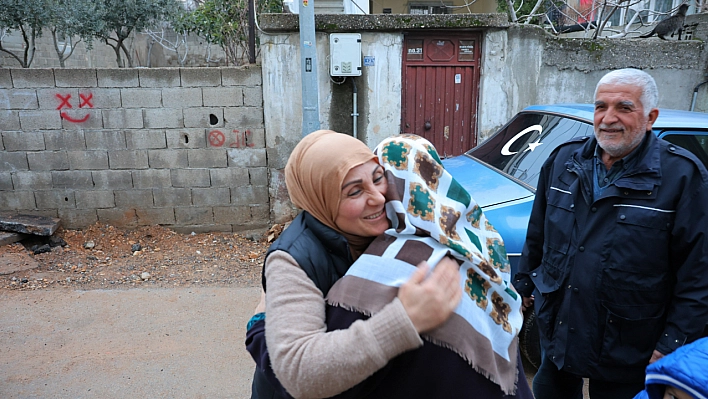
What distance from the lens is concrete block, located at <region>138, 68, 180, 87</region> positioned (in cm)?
526

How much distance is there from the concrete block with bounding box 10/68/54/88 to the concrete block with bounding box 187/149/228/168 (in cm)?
164

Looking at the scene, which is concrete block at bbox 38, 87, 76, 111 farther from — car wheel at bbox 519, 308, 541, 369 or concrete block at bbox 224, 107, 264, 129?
car wheel at bbox 519, 308, 541, 369

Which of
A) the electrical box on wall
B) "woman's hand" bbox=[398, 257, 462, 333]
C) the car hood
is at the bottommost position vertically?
the car hood

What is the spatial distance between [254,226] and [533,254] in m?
4.09

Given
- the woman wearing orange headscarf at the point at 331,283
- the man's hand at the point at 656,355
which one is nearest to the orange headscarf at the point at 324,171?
the woman wearing orange headscarf at the point at 331,283

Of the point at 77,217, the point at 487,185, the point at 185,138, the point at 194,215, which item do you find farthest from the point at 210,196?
the point at 487,185

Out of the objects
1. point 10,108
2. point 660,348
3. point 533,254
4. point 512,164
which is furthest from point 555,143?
point 10,108

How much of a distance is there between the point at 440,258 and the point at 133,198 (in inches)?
207

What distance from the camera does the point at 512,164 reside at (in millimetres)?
3441

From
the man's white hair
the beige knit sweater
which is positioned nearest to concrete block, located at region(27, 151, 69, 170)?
the beige knit sweater

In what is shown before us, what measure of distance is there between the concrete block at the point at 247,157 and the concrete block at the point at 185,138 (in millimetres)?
354

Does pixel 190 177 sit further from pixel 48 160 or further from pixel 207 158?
pixel 48 160

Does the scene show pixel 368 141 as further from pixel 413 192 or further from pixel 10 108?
pixel 413 192

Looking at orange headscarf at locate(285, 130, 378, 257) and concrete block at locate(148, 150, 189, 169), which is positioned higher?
orange headscarf at locate(285, 130, 378, 257)
